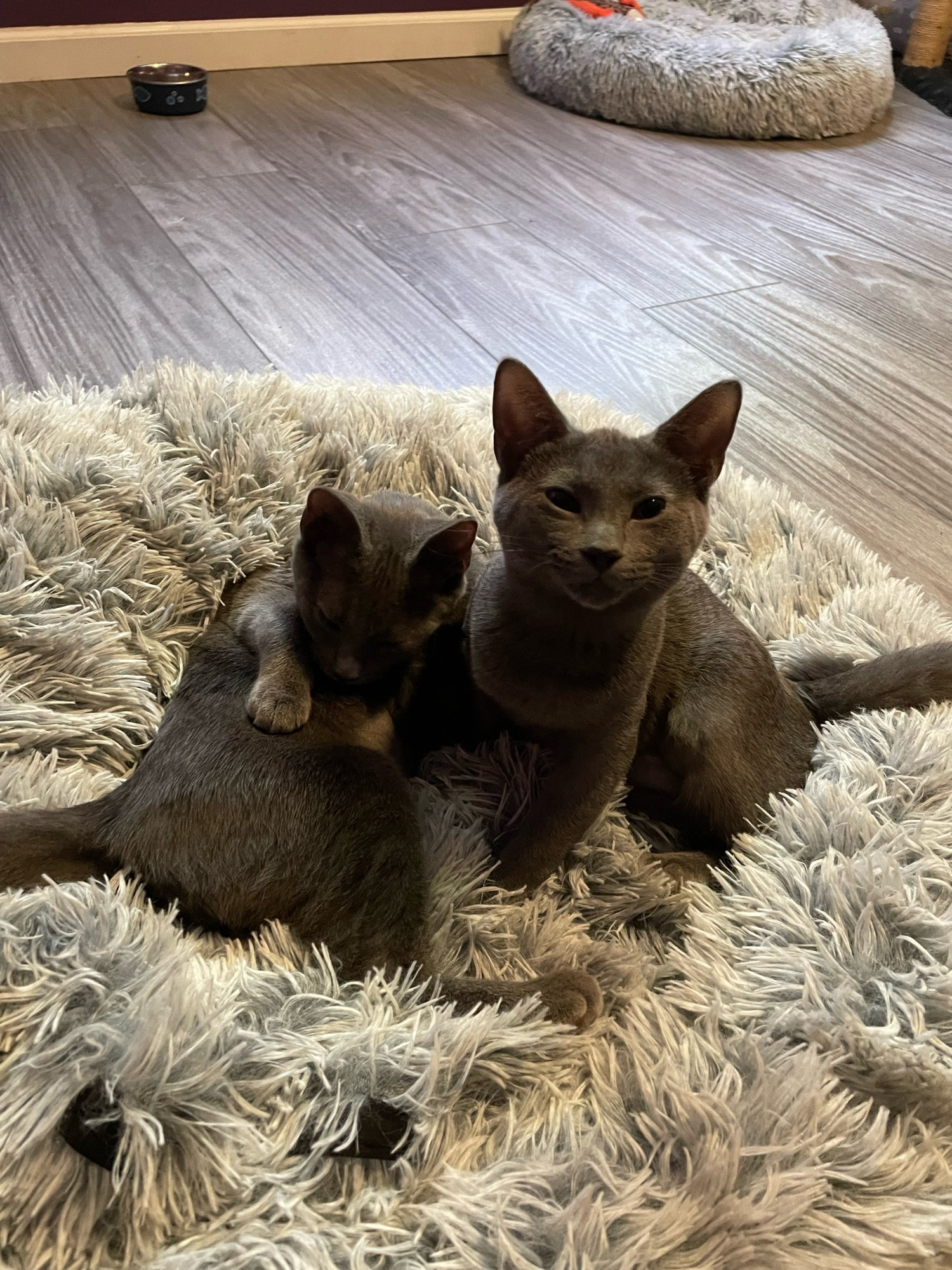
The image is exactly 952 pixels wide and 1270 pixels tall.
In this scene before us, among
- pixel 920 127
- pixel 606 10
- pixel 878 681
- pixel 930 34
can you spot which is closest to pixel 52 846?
pixel 878 681

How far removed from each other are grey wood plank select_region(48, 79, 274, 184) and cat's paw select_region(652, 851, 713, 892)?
188 centimetres

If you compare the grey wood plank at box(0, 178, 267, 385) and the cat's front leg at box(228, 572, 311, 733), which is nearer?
the cat's front leg at box(228, 572, 311, 733)

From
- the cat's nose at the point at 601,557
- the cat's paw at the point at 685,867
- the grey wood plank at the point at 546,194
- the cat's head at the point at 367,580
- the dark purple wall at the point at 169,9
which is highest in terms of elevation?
the dark purple wall at the point at 169,9

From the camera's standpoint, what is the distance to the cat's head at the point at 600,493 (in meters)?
0.83

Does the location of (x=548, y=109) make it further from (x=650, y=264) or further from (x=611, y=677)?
(x=611, y=677)

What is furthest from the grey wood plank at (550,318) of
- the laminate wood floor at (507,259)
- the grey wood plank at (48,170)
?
the grey wood plank at (48,170)

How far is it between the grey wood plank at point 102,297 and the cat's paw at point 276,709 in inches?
35.3

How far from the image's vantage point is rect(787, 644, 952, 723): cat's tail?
1.07 m

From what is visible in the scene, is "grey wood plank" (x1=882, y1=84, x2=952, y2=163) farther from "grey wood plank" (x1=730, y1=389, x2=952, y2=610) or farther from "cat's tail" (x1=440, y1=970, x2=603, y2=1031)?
"cat's tail" (x1=440, y1=970, x2=603, y2=1031)

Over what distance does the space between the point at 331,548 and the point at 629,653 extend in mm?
274

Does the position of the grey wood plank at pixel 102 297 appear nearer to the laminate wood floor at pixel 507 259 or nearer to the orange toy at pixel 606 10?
the laminate wood floor at pixel 507 259

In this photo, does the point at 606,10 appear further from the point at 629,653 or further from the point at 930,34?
the point at 629,653

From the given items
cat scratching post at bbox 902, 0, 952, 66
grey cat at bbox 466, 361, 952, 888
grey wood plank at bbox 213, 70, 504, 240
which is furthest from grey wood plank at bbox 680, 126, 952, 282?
grey cat at bbox 466, 361, 952, 888

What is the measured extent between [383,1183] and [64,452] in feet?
2.65
